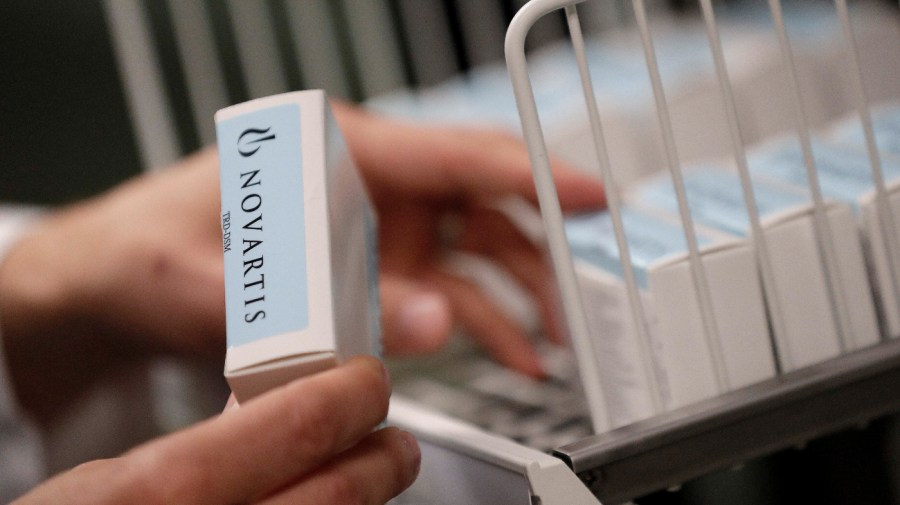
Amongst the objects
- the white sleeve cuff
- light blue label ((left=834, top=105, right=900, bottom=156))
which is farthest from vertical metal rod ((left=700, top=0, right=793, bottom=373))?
the white sleeve cuff

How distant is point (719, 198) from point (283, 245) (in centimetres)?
23

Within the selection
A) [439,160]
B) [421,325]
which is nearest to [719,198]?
[421,325]

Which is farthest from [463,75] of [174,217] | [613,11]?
[174,217]

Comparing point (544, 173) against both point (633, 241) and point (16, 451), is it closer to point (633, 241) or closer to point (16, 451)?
point (633, 241)

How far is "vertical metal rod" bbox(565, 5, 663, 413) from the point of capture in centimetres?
32

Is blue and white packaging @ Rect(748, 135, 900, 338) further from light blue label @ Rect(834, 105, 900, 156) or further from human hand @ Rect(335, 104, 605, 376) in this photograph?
human hand @ Rect(335, 104, 605, 376)

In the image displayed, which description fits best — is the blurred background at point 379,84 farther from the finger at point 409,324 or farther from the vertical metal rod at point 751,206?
the finger at point 409,324

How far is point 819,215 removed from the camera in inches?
14.1

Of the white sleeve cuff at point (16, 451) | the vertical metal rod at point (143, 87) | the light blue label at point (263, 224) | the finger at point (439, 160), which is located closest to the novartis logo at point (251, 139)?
the light blue label at point (263, 224)

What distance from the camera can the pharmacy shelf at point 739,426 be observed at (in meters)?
0.31

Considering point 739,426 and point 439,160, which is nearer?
point 739,426

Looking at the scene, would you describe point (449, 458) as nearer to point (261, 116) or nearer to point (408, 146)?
point (261, 116)

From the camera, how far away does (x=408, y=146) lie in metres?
0.70

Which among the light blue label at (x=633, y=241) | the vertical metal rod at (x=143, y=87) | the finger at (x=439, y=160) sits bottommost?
the light blue label at (x=633, y=241)
